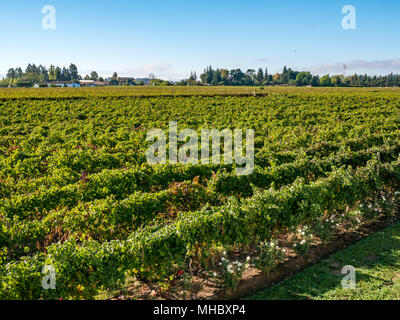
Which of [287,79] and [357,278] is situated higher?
[287,79]

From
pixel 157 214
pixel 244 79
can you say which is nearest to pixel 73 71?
pixel 244 79

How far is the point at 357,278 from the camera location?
6.73 meters

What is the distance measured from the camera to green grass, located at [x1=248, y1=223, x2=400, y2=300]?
6.22 meters

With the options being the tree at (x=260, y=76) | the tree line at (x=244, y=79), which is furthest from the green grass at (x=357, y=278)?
→ the tree at (x=260, y=76)

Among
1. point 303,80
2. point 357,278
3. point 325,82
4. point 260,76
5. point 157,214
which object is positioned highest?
point 260,76

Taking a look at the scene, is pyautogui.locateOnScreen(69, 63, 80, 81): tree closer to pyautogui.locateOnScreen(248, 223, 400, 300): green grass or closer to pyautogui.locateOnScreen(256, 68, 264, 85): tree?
pyautogui.locateOnScreen(256, 68, 264, 85): tree

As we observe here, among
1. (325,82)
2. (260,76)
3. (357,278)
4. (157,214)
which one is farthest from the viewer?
(260,76)

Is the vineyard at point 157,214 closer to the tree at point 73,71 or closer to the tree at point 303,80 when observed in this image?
the tree at point 303,80

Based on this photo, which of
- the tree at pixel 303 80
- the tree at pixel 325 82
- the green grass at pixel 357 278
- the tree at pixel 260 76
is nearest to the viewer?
the green grass at pixel 357 278

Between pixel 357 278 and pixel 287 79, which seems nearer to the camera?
pixel 357 278

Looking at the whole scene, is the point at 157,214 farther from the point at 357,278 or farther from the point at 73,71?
the point at 73,71

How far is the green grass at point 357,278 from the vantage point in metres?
6.22
